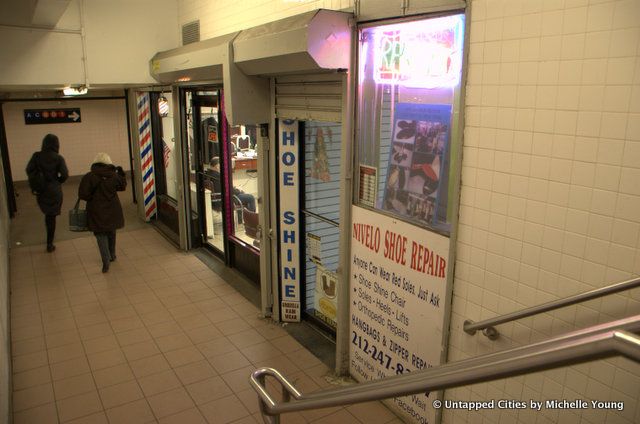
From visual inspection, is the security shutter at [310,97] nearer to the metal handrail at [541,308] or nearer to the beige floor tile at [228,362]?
the metal handrail at [541,308]

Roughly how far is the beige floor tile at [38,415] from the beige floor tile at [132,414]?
1.34 ft

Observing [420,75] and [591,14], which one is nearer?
[591,14]

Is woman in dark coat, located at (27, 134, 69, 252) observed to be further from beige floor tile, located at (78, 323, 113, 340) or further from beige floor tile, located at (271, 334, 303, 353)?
beige floor tile, located at (271, 334, 303, 353)

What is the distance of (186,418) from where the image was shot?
3.71 meters

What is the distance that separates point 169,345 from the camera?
15.7 feet

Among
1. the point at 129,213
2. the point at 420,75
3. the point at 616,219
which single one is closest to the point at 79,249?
the point at 129,213

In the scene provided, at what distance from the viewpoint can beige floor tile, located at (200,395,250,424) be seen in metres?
3.71

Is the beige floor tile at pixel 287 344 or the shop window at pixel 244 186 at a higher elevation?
the shop window at pixel 244 186

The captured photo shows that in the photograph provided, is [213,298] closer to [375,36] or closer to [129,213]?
[375,36]

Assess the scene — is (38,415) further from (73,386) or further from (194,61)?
(194,61)

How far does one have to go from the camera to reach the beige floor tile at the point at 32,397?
3.85 metres

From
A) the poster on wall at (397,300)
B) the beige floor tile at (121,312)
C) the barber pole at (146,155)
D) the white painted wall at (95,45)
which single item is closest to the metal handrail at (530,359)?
the poster on wall at (397,300)

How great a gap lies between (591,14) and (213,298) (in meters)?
4.86

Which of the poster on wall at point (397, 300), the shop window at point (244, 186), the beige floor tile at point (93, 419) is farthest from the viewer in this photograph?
the shop window at point (244, 186)
